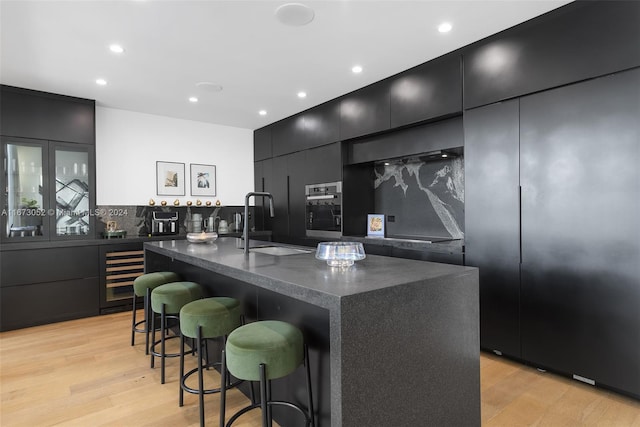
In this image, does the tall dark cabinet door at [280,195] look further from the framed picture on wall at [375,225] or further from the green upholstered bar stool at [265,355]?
the green upholstered bar stool at [265,355]

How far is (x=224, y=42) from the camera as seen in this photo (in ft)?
9.54

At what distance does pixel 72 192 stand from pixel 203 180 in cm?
176

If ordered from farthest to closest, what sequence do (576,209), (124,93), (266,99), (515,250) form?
(266,99) < (124,93) < (515,250) < (576,209)

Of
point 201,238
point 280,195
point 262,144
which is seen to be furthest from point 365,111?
point 262,144

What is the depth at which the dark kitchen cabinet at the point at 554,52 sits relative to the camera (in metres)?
2.15

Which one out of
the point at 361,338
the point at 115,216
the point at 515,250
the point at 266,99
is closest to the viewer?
the point at 361,338

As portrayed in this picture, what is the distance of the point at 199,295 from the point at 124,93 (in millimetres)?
Answer: 2873

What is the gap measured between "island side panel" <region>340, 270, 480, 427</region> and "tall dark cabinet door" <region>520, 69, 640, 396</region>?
119cm

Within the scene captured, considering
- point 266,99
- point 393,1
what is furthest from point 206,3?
point 266,99

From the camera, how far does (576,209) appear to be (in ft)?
7.64

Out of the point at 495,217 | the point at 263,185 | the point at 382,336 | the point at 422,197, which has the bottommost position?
the point at 382,336

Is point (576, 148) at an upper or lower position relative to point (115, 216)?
upper

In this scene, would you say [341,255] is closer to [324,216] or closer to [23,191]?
[324,216]

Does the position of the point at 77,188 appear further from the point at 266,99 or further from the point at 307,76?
the point at 307,76
